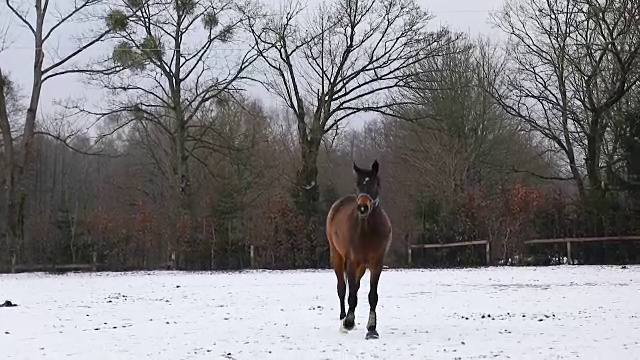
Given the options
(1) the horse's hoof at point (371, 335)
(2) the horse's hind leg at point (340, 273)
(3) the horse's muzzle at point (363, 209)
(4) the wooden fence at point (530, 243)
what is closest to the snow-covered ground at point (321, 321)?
(1) the horse's hoof at point (371, 335)

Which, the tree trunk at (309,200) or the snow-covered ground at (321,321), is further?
the tree trunk at (309,200)

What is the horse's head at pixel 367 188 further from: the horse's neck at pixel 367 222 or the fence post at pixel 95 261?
the fence post at pixel 95 261

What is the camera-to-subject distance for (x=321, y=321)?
12406 millimetres

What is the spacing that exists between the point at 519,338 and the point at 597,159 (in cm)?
3056

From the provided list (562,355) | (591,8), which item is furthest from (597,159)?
(562,355)

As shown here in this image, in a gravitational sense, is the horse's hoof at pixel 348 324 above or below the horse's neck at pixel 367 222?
below

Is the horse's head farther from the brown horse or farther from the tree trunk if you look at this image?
the tree trunk

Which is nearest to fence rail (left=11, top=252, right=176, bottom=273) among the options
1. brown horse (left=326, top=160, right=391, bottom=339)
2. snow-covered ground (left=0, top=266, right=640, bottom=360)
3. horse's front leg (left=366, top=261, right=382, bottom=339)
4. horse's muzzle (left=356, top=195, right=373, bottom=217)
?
snow-covered ground (left=0, top=266, right=640, bottom=360)

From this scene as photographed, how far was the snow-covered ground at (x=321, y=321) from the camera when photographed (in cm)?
920

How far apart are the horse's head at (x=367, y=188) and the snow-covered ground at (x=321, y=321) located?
5.32ft

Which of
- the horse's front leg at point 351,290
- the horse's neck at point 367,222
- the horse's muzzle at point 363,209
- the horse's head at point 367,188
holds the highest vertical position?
the horse's head at point 367,188

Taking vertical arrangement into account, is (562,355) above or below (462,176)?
below

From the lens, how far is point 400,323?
11883 mm

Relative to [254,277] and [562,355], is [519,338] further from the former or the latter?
[254,277]
